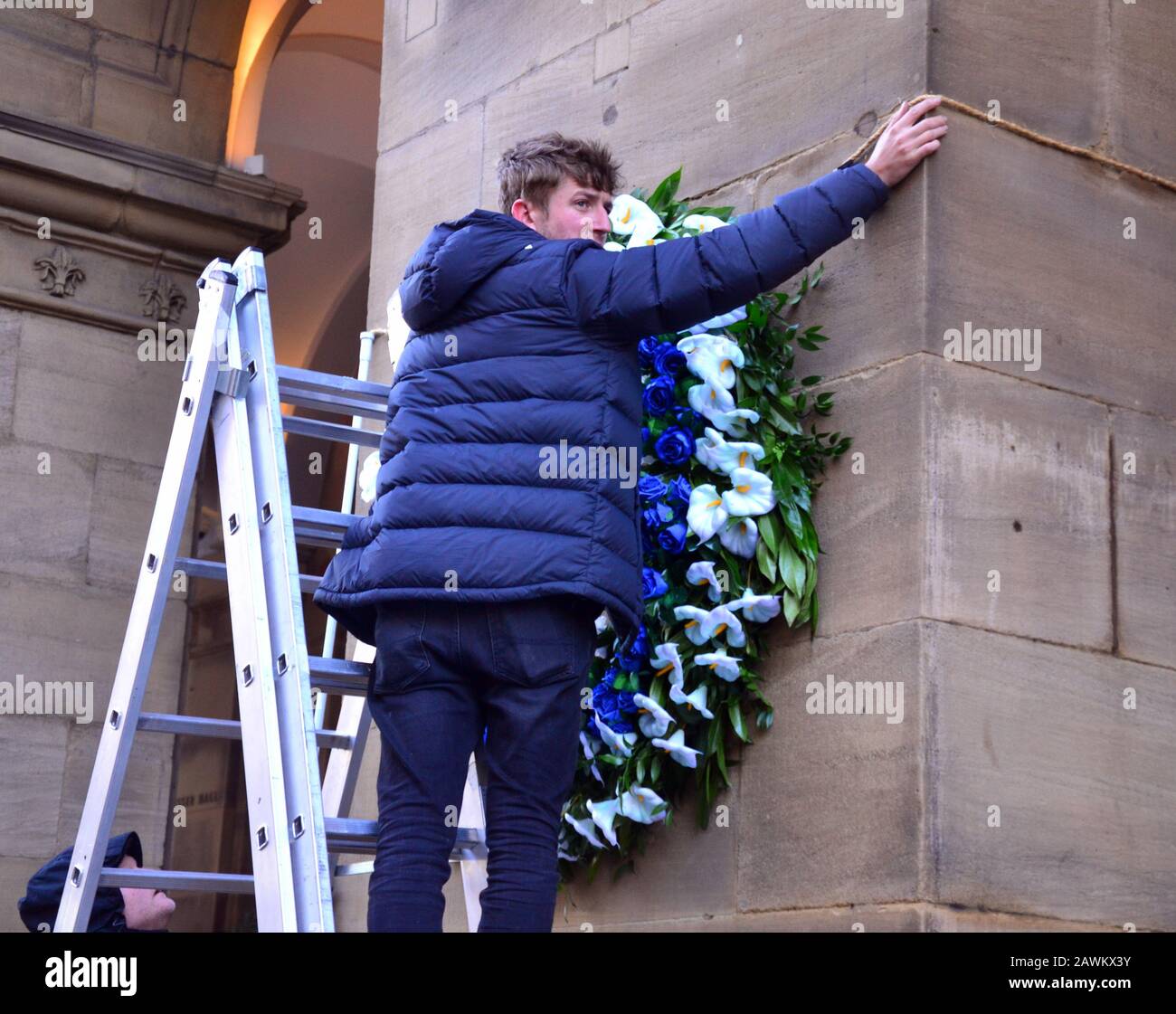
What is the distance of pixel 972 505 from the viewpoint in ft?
11.9

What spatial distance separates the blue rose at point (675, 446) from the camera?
3.81 metres

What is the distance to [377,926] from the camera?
9.98ft

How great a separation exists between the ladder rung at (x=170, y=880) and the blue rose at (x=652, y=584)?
960 millimetres

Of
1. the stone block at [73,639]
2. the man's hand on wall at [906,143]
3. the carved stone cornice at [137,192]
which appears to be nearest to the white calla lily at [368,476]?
the man's hand on wall at [906,143]

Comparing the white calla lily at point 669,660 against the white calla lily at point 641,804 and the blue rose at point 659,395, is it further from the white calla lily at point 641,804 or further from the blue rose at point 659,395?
the blue rose at point 659,395

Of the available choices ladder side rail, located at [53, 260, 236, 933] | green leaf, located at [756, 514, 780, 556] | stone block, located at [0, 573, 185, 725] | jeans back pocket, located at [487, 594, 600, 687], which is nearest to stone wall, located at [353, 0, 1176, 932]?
green leaf, located at [756, 514, 780, 556]

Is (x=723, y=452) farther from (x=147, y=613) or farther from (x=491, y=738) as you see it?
(x=147, y=613)

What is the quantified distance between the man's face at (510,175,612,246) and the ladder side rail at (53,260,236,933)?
0.62 meters

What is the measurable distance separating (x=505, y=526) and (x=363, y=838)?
0.66 meters

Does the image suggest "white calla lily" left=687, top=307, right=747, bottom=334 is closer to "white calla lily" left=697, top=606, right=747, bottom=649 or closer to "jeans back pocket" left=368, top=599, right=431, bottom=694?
"white calla lily" left=697, top=606, right=747, bottom=649

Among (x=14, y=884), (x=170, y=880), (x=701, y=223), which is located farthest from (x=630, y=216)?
(x=14, y=884)

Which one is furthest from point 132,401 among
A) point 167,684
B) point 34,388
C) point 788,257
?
point 788,257

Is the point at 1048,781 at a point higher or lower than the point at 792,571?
lower

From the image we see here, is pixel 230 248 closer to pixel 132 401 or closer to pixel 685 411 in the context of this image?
Answer: pixel 132 401
